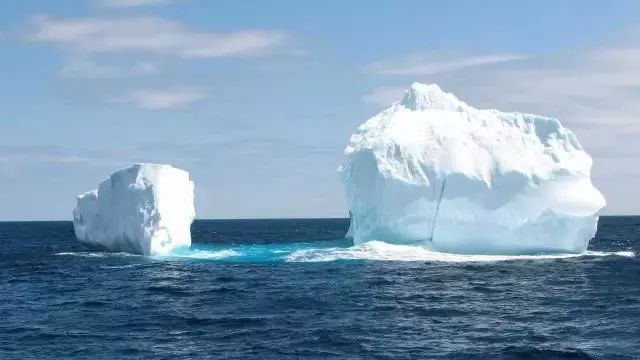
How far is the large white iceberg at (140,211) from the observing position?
4375 cm

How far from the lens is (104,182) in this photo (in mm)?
45844

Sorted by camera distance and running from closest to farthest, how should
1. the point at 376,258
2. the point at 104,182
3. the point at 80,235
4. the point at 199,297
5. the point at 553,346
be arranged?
the point at 553,346 → the point at 199,297 → the point at 376,258 → the point at 104,182 → the point at 80,235

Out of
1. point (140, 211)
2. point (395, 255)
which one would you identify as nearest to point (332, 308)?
point (395, 255)

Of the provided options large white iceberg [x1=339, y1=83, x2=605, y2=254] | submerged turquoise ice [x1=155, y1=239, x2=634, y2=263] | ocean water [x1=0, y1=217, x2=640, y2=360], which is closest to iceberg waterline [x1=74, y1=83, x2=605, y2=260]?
large white iceberg [x1=339, y1=83, x2=605, y2=254]

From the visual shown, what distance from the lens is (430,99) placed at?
4550cm

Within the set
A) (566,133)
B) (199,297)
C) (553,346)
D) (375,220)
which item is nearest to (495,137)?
(566,133)

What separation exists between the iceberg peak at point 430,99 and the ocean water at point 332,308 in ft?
31.9

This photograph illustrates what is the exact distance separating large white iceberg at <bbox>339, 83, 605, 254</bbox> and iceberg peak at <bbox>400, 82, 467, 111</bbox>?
6.43 feet

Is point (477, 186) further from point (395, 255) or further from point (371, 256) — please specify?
point (371, 256)

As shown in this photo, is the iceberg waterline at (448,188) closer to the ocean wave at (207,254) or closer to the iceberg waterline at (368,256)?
the iceberg waterline at (368,256)

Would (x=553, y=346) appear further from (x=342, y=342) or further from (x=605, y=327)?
(x=342, y=342)

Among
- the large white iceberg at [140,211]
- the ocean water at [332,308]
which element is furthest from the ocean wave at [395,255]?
the large white iceberg at [140,211]

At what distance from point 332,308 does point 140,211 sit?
22.5m

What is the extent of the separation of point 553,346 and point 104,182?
34.1 meters
